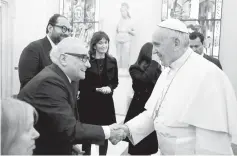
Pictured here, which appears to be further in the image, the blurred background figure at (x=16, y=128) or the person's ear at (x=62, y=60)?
the person's ear at (x=62, y=60)

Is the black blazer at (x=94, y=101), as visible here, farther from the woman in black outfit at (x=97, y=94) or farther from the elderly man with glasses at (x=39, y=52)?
the elderly man with glasses at (x=39, y=52)

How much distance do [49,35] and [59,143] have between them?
1890 millimetres

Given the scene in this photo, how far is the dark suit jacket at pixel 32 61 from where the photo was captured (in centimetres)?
324

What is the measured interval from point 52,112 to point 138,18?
6.00 m

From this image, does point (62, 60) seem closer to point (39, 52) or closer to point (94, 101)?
point (39, 52)

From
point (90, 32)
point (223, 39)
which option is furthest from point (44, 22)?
point (223, 39)

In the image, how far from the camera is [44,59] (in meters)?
3.34

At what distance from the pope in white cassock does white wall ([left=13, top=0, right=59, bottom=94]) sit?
218 cm

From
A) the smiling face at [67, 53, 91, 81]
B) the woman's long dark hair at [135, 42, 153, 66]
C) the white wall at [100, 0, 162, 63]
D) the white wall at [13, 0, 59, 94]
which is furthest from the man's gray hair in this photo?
the white wall at [100, 0, 162, 63]

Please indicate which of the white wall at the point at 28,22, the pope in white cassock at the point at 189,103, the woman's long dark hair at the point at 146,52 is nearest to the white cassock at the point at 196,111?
the pope in white cassock at the point at 189,103

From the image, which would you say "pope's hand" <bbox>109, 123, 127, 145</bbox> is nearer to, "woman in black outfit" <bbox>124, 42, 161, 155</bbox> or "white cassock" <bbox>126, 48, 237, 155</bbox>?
"white cassock" <bbox>126, 48, 237, 155</bbox>

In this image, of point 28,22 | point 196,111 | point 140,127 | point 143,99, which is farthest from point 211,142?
point 28,22

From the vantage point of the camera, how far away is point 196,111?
2145mm

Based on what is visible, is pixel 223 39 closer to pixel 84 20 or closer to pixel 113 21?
pixel 113 21
